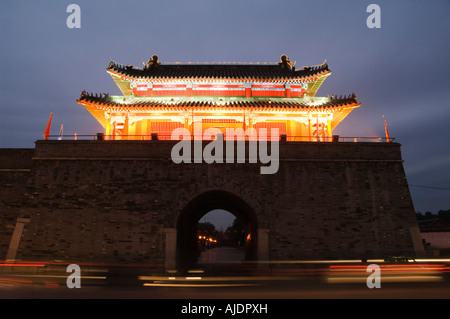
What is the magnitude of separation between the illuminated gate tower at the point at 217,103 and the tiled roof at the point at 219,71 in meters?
0.06

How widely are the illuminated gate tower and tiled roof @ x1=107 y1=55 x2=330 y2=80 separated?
57 mm

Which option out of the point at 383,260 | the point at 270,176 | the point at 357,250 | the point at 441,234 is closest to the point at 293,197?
the point at 270,176

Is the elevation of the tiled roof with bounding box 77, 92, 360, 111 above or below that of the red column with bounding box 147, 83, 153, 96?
below

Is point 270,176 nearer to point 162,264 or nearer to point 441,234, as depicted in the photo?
point 162,264

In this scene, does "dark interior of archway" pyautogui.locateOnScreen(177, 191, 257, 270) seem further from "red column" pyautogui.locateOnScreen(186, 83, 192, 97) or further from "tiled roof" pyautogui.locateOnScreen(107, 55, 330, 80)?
"tiled roof" pyautogui.locateOnScreen(107, 55, 330, 80)

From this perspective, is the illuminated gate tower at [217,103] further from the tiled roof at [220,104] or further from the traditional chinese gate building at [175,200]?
the traditional chinese gate building at [175,200]

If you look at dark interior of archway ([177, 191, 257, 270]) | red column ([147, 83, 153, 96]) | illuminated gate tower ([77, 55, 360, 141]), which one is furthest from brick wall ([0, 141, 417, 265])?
red column ([147, 83, 153, 96])

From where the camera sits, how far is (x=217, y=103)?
16125 millimetres

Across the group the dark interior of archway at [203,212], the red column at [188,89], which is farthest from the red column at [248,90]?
the dark interior of archway at [203,212]

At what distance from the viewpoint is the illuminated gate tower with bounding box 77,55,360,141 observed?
15.9 metres

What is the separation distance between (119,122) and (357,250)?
12860mm

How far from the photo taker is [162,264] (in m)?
12.4
